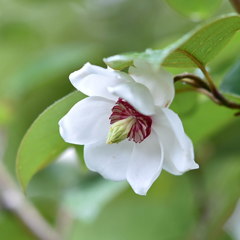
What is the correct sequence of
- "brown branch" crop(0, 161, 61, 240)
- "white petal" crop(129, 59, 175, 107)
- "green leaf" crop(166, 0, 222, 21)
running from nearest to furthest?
"white petal" crop(129, 59, 175, 107), "green leaf" crop(166, 0, 222, 21), "brown branch" crop(0, 161, 61, 240)

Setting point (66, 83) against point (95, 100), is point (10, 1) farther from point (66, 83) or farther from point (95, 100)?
point (95, 100)

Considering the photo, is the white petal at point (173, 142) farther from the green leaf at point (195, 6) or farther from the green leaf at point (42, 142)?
the green leaf at point (195, 6)

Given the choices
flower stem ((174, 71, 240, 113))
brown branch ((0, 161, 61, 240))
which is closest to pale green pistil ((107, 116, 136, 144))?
flower stem ((174, 71, 240, 113))

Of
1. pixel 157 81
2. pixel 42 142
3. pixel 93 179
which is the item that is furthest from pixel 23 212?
pixel 157 81

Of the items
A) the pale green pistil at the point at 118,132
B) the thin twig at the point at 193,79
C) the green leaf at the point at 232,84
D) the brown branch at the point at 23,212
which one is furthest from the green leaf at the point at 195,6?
the brown branch at the point at 23,212

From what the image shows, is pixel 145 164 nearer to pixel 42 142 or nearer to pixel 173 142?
pixel 173 142

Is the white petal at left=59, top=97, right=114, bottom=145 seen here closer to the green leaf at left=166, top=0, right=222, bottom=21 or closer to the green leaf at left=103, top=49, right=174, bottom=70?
the green leaf at left=103, top=49, right=174, bottom=70

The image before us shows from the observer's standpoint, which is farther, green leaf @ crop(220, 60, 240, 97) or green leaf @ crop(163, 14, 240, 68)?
green leaf @ crop(220, 60, 240, 97)
